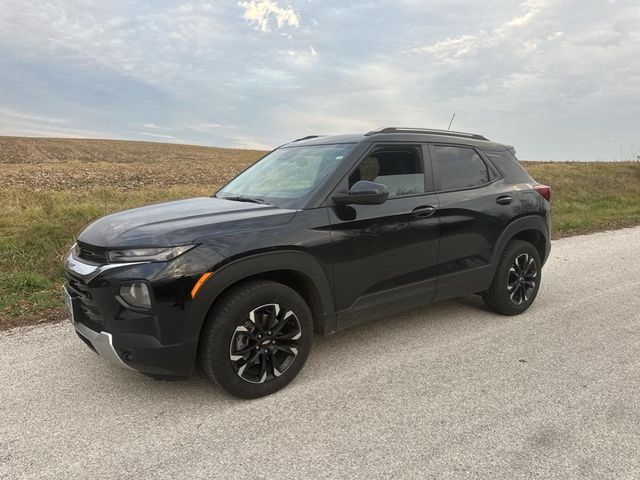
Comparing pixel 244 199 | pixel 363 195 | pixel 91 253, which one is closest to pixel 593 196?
pixel 363 195

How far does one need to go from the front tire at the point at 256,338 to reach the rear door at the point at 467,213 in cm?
147

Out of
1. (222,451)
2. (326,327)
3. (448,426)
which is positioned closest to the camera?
(222,451)

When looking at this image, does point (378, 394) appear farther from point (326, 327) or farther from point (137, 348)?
point (137, 348)

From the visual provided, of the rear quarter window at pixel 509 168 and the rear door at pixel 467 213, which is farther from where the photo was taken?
the rear quarter window at pixel 509 168

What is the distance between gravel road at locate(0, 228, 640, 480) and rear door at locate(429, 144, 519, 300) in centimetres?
53

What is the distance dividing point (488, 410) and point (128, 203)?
874cm

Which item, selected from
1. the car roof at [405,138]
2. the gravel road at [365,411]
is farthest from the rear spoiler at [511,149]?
the gravel road at [365,411]

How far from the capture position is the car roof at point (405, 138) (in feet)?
13.0

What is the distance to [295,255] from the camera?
10.8 ft

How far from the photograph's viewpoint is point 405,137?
4.10 meters

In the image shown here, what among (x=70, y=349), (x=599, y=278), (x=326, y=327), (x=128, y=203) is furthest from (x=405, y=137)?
(x=128, y=203)

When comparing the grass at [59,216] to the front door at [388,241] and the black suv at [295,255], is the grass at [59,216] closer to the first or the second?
the black suv at [295,255]

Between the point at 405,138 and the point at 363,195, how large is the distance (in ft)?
3.08

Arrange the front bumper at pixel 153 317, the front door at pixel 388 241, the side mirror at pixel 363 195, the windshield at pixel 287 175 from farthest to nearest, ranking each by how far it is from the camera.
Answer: the windshield at pixel 287 175
the front door at pixel 388 241
the side mirror at pixel 363 195
the front bumper at pixel 153 317
